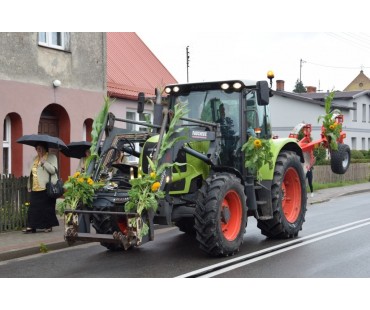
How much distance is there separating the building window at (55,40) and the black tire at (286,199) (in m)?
7.93

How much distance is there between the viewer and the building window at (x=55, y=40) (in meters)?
15.9

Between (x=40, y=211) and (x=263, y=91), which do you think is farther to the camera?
(x=40, y=211)

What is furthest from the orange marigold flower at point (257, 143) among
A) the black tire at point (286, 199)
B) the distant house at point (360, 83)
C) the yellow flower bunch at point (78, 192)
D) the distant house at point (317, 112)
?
the distant house at point (360, 83)

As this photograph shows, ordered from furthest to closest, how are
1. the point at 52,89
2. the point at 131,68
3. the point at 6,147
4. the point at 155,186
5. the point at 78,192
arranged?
the point at 131,68 → the point at 52,89 → the point at 6,147 → the point at 78,192 → the point at 155,186

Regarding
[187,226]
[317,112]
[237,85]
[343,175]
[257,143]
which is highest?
[317,112]

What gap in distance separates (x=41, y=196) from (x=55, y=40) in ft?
20.7

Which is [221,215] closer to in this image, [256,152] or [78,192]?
[256,152]

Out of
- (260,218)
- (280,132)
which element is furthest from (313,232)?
(280,132)

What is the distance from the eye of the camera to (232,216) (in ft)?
30.6

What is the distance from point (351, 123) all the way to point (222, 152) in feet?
133

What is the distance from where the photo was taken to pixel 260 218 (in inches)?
398

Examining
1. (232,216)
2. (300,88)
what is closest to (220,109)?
(232,216)

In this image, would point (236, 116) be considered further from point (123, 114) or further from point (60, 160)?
point (123, 114)

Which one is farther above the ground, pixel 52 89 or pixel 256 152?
pixel 52 89
